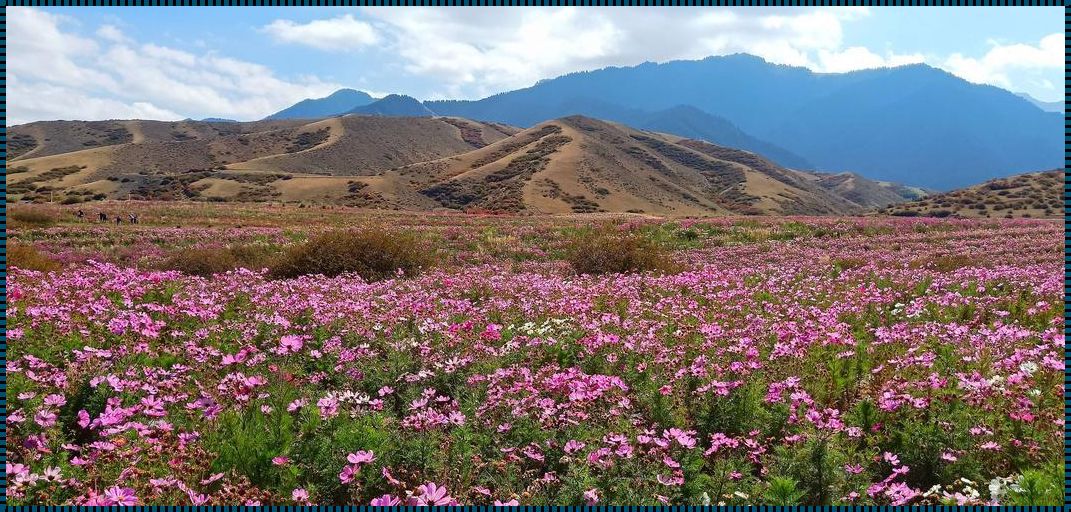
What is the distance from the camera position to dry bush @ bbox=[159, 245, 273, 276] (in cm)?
1778

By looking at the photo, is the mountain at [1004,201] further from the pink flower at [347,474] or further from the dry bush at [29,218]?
the dry bush at [29,218]

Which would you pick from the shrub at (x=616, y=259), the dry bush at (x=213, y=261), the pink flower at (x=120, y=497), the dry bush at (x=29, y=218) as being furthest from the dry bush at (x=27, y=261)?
the dry bush at (x=29, y=218)

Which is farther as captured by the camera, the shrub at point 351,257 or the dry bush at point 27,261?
the shrub at point 351,257

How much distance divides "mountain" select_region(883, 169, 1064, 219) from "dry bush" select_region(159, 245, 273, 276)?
208 ft

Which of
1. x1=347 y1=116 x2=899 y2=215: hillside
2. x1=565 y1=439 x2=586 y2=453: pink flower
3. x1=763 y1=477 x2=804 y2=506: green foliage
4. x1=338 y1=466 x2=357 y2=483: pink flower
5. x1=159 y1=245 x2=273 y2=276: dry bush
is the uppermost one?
x1=347 y1=116 x2=899 y2=215: hillside

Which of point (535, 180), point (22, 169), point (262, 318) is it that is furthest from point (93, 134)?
point (262, 318)

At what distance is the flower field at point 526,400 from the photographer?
3.90 m

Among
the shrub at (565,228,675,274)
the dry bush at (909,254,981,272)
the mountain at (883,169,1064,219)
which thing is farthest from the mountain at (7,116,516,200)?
the dry bush at (909,254,981,272)

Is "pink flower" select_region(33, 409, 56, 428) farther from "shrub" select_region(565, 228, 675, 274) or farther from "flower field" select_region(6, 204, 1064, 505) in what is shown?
"shrub" select_region(565, 228, 675, 274)

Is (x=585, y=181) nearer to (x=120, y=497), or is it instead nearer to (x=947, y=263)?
(x=947, y=263)

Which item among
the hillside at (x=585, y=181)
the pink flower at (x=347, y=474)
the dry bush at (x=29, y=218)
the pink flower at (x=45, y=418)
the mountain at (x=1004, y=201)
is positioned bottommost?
the pink flower at (x=347, y=474)

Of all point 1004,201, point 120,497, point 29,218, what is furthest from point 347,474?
point 1004,201

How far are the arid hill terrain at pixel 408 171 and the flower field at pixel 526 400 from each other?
262ft

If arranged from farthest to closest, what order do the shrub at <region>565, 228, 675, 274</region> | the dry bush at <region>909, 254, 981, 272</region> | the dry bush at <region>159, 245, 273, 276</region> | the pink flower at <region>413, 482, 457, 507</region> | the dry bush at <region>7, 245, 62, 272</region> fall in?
1. the shrub at <region>565, 228, 675, 274</region>
2. the dry bush at <region>159, 245, 273, 276</region>
3. the dry bush at <region>909, 254, 981, 272</region>
4. the dry bush at <region>7, 245, 62, 272</region>
5. the pink flower at <region>413, 482, 457, 507</region>
